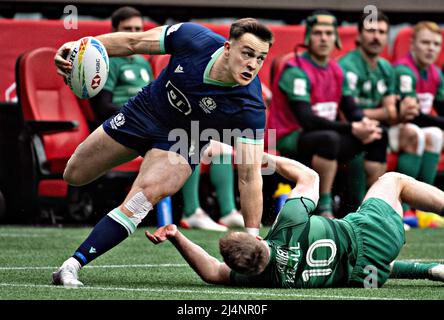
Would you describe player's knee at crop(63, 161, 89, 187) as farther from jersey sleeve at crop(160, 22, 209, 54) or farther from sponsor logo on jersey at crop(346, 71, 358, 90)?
sponsor logo on jersey at crop(346, 71, 358, 90)

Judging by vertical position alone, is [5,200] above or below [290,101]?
below

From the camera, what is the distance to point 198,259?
664 cm

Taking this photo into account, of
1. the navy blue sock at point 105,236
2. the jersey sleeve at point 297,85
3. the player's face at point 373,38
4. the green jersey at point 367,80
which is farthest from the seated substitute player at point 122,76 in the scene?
the navy blue sock at point 105,236

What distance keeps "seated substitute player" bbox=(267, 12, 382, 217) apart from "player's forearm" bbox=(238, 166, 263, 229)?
151 inches

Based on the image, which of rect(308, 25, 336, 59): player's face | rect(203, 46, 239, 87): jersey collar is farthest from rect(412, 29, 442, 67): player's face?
rect(203, 46, 239, 87): jersey collar

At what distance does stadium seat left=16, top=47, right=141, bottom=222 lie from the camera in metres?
10.8

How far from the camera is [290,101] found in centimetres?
1133

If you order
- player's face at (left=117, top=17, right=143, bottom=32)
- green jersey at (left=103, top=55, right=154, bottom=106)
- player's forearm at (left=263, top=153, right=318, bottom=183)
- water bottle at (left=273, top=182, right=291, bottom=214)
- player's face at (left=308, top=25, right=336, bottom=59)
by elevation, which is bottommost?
water bottle at (left=273, top=182, right=291, bottom=214)

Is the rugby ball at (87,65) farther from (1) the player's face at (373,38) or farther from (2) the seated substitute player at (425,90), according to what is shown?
(2) the seated substitute player at (425,90)

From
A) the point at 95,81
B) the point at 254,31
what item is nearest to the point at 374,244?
the point at 254,31

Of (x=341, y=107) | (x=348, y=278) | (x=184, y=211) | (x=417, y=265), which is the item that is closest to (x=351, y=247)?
(x=348, y=278)

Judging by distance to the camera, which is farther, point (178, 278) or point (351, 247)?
point (178, 278)
